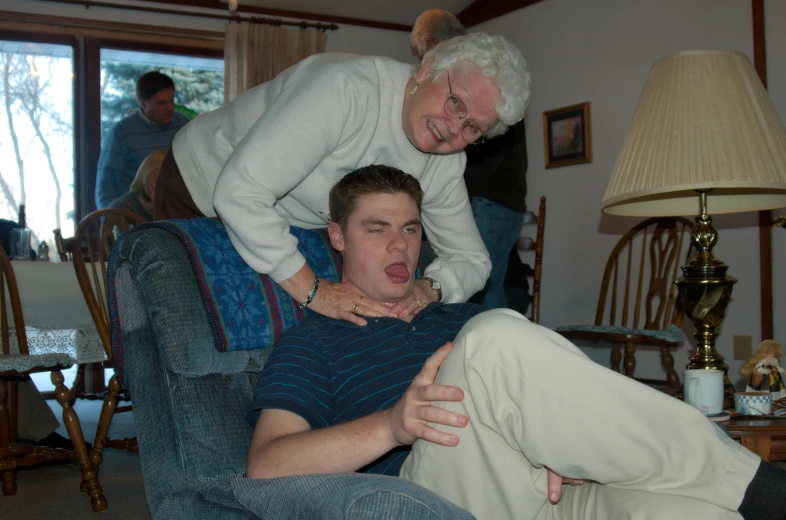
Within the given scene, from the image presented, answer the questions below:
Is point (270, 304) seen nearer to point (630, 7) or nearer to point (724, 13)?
point (724, 13)

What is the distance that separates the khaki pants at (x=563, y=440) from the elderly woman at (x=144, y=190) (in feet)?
9.59

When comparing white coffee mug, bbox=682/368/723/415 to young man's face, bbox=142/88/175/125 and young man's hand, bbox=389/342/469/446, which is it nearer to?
young man's hand, bbox=389/342/469/446

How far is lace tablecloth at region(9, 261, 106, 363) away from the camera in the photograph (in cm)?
278

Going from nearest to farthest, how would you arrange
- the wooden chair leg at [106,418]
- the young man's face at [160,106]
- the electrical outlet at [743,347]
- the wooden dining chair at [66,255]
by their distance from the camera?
1. the wooden chair leg at [106,418]
2. the wooden dining chair at [66,255]
3. the electrical outlet at [743,347]
4. the young man's face at [160,106]

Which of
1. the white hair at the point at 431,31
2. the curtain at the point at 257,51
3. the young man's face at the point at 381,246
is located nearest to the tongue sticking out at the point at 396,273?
the young man's face at the point at 381,246

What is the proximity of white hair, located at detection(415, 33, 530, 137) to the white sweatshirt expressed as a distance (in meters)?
0.13

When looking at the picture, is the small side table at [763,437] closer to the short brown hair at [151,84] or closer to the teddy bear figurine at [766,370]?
the teddy bear figurine at [766,370]

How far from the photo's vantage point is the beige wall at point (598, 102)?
13.1ft

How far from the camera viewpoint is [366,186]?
66.9 inches

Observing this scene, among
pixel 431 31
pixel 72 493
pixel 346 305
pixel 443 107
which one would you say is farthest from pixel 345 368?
pixel 72 493

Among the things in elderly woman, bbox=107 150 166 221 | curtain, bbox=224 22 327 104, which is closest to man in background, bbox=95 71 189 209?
curtain, bbox=224 22 327 104

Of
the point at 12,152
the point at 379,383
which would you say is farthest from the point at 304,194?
the point at 12,152

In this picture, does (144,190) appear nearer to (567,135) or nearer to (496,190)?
(496,190)

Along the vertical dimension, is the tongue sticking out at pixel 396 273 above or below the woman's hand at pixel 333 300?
above
